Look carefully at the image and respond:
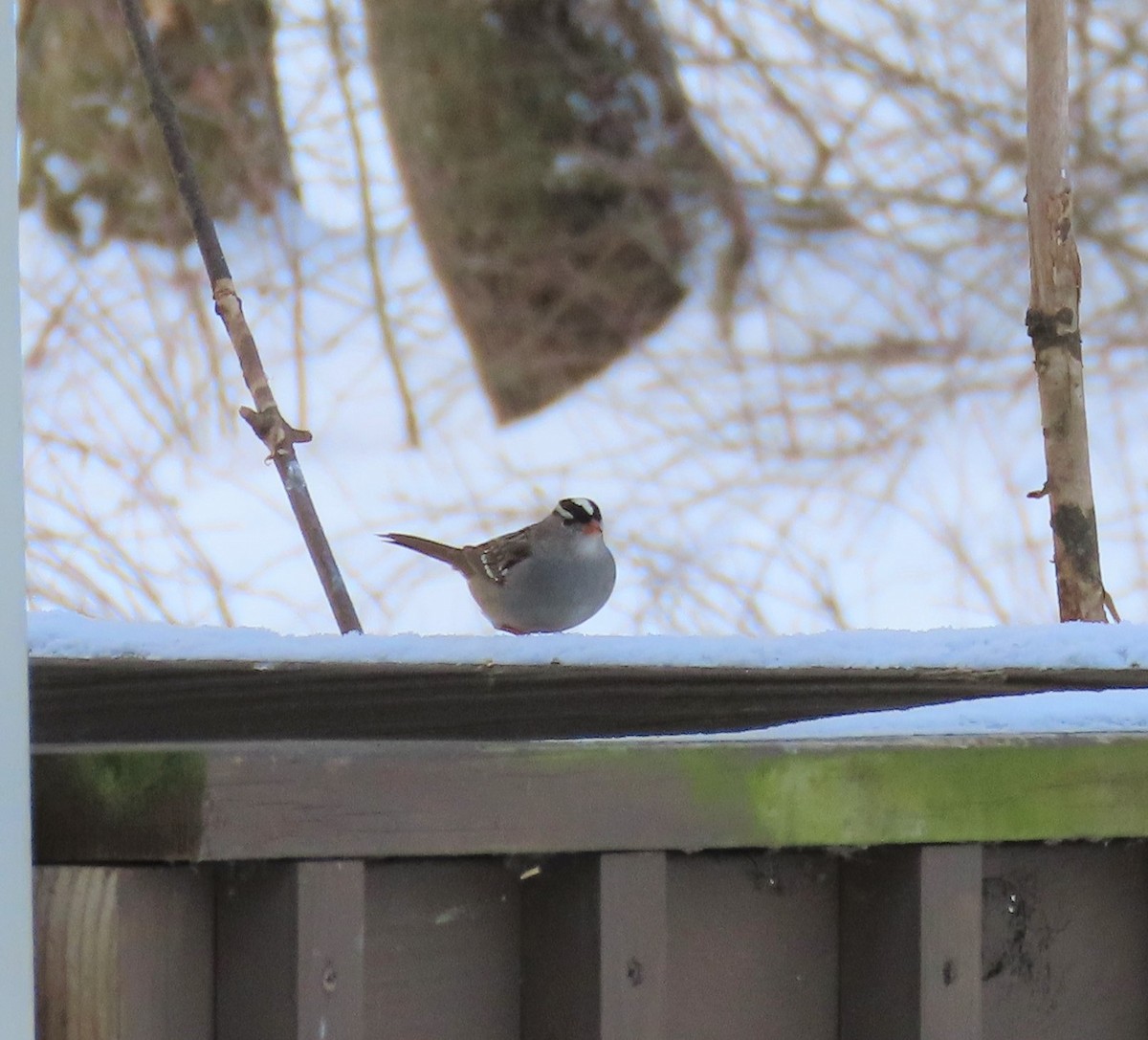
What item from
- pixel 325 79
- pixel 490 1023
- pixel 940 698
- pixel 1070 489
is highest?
pixel 325 79

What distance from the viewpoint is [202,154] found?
23.4 ft

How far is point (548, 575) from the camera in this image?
3.50 meters

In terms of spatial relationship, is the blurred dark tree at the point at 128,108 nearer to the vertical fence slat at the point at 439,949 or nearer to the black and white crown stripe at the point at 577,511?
the black and white crown stripe at the point at 577,511

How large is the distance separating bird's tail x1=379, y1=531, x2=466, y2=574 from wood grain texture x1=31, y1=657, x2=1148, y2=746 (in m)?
2.92

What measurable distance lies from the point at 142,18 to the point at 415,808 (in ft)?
3.73

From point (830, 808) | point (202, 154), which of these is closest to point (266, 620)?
point (202, 154)

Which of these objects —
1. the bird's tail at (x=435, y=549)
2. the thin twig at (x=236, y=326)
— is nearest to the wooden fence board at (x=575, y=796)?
the thin twig at (x=236, y=326)

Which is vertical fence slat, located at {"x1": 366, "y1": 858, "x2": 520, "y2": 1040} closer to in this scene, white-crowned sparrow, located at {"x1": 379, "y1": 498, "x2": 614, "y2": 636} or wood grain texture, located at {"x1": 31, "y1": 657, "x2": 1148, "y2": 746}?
wood grain texture, located at {"x1": 31, "y1": 657, "x2": 1148, "y2": 746}

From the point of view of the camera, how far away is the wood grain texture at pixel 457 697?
3.01ft

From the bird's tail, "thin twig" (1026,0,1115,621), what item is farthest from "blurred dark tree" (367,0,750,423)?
"thin twig" (1026,0,1115,621)

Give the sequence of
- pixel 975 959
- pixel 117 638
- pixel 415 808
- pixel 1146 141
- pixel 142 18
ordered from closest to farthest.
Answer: pixel 415 808 → pixel 975 959 → pixel 117 638 → pixel 142 18 → pixel 1146 141

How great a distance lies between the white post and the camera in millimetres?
587

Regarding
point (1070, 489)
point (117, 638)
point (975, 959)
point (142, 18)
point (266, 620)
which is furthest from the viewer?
point (266, 620)

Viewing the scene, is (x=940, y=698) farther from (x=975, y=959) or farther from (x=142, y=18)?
(x=142, y=18)
